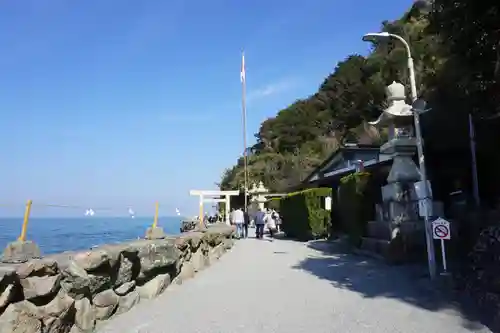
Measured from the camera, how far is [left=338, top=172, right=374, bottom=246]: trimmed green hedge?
14281 mm

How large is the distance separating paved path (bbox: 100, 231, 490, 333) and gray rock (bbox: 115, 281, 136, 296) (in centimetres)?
31

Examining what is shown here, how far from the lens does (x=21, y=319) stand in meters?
4.38

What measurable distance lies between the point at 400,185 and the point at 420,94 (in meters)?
9.54

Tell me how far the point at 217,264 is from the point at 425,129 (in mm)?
7437

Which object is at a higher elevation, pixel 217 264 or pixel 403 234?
pixel 403 234

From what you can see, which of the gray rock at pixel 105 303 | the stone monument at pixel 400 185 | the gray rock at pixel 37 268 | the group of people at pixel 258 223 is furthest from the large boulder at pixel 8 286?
the group of people at pixel 258 223

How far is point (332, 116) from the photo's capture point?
165 ft

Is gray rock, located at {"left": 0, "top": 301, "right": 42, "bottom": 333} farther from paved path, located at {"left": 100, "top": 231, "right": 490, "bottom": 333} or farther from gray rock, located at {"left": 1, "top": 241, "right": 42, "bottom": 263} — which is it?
paved path, located at {"left": 100, "top": 231, "right": 490, "bottom": 333}

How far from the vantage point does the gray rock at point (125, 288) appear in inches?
261

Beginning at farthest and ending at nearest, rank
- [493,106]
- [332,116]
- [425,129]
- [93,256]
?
1. [332,116]
2. [425,129]
3. [493,106]
4. [93,256]

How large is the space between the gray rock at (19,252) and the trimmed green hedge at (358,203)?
35.5 feet

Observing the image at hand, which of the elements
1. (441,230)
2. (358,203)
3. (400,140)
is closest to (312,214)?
(358,203)

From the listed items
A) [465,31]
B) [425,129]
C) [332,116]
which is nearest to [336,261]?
[425,129]

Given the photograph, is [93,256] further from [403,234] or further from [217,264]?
[403,234]
